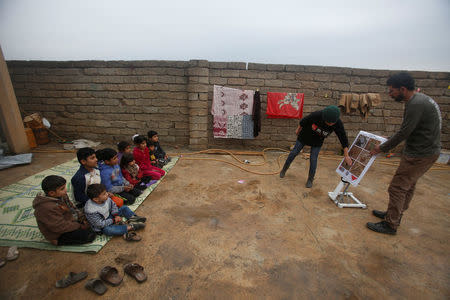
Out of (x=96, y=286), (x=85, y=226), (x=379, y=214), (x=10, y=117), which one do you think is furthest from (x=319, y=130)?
(x=10, y=117)

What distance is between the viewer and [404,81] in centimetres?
219

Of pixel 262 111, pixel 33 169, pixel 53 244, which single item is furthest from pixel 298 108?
pixel 33 169

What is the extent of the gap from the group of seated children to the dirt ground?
0.19 meters

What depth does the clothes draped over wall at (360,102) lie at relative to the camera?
547 cm

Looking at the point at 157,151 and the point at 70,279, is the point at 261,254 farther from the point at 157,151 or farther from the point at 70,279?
the point at 157,151

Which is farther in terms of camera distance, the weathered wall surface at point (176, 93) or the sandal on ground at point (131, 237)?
the weathered wall surface at point (176, 93)

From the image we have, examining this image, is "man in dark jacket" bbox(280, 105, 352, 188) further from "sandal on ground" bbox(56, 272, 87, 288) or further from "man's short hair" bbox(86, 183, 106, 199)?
"sandal on ground" bbox(56, 272, 87, 288)

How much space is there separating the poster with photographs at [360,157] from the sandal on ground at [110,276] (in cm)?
322

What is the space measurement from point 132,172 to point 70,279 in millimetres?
1916

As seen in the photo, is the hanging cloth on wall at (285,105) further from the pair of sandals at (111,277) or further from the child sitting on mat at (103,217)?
the pair of sandals at (111,277)

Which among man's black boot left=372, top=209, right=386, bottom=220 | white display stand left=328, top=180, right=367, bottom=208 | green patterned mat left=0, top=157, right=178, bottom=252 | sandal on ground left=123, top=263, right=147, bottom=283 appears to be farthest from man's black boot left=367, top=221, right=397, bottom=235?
green patterned mat left=0, top=157, right=178, bottom=252

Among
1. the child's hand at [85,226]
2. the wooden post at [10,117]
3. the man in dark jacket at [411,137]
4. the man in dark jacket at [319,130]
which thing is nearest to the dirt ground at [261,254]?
the child's hand at [85,226]

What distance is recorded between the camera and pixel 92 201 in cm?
232

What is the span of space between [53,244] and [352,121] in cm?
740
